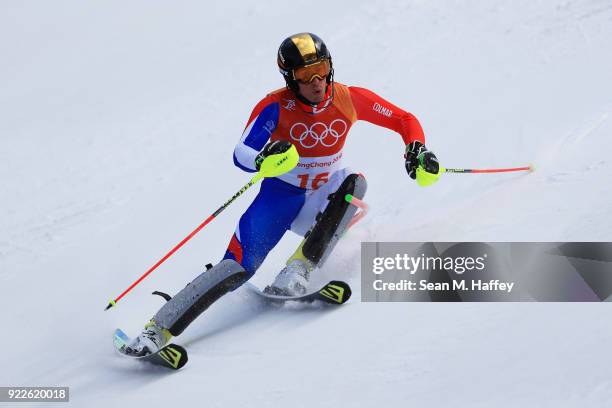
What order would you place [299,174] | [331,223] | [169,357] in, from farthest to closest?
1. [299,174]
2. [331,223]
3. [169,357]

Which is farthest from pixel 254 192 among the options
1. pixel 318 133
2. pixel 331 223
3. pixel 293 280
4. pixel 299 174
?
pixel 293 280

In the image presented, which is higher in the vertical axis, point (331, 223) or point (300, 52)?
point (300, 52)

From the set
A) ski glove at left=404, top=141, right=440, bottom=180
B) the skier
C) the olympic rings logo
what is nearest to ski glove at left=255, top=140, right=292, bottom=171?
the skier

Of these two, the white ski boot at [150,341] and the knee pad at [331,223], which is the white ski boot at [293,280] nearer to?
the knee pad at [331,223]

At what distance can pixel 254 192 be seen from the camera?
812cm

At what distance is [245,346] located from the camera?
15.5 ft

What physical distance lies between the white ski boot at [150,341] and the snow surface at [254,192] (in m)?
0.11

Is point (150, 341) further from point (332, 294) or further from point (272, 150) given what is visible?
point (272, 150)

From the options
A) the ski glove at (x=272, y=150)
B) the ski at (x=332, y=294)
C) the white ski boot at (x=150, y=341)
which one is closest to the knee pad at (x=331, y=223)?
the ski at (x=332, y=294)

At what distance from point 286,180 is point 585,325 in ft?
8.40

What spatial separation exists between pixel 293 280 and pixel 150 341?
3.15ft

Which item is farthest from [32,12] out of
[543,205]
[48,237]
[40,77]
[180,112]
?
[543,205]

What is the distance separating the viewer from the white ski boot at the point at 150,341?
4.81 metres

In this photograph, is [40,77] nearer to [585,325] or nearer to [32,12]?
[32,12]
